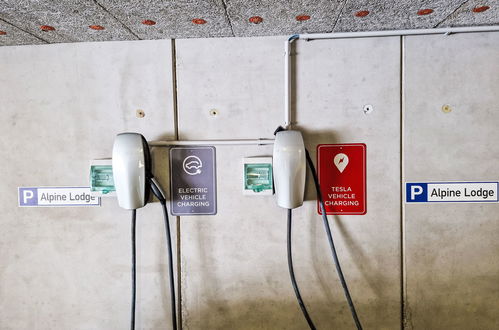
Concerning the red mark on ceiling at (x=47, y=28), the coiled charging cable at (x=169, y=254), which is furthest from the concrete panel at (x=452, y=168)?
the red mark on ceiling at (x=47, y=28)

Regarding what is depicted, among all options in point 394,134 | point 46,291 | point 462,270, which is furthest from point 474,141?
point 46,291

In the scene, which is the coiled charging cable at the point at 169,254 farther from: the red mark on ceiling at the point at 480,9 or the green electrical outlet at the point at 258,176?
the red mark on ceiling at the point at 480,9

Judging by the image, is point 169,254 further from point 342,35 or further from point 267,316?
point 342,35

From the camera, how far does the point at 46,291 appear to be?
111cm

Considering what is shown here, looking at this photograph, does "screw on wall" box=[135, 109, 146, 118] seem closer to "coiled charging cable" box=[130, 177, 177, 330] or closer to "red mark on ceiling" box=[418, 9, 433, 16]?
"coiled charging cable" box=[130, 177, 177, 330]

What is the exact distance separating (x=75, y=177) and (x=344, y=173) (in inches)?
45.3

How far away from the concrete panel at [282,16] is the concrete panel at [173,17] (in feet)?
0.16

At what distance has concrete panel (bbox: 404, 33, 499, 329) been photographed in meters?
1.01

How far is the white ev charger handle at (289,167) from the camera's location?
35.6 inches

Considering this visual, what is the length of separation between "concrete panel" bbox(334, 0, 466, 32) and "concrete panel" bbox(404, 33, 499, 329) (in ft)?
0.28

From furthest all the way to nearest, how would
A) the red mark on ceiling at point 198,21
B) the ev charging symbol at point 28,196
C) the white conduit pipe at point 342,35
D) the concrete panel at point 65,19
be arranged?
1. the ev charging symbol at point 28,196
2. the white conduit pipe at point 342,35
3. the red mark on ceiling at point 198,21
4. the concrete panel at point 65,19

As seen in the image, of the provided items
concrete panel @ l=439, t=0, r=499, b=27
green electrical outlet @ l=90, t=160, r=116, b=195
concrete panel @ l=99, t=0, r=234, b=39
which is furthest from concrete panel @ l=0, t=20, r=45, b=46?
concrete panel @ l=439, t=0, r=499, b=27

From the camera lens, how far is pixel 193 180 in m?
1.06

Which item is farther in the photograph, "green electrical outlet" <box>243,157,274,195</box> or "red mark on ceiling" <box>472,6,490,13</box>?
"green electrical outlet" <box>243,157,274,195</box>
